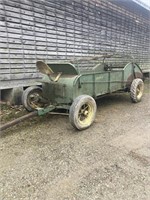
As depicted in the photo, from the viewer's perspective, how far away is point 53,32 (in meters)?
7.27

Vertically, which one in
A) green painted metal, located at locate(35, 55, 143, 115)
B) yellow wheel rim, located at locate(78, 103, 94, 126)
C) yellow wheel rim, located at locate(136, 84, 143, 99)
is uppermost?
green painted metal, located at locate(35, 55, 143, 115)

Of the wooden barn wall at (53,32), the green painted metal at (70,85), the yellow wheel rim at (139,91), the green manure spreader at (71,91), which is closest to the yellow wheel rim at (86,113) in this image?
the green manure spreader at (71,91)

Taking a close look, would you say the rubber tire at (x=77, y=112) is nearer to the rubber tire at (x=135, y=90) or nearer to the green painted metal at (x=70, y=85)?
the green painted metal at (x=70, y=85)

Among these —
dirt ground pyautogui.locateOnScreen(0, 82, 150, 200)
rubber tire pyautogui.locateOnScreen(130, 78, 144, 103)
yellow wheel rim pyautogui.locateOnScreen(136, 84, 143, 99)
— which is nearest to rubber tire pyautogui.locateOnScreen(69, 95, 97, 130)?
dirt ground pyautogui.locateOnScreen(0, 82, 150, 200)

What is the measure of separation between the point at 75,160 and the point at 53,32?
17.4ft

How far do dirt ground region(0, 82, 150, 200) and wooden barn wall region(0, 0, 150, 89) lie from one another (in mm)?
2146

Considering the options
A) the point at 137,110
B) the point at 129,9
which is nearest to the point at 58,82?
the point at 137,110

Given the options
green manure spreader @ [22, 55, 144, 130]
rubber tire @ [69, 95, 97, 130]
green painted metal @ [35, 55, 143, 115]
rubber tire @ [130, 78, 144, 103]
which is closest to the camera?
rubber tire @ [69, 95, 97, 130]

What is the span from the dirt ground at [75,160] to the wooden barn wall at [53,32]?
215 cm

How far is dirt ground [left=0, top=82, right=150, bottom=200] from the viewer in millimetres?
2471

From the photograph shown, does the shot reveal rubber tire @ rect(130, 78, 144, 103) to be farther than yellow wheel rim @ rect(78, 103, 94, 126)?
Yes

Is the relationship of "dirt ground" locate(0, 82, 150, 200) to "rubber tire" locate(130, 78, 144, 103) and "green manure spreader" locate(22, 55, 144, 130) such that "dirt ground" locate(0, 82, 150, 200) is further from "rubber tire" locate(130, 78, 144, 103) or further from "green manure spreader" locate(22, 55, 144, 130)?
"rubber tire" locate(130, 78, 144, 103)

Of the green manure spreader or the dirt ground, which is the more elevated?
the green manure spreader

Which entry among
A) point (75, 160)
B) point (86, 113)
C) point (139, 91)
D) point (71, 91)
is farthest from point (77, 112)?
point (139, 91)
